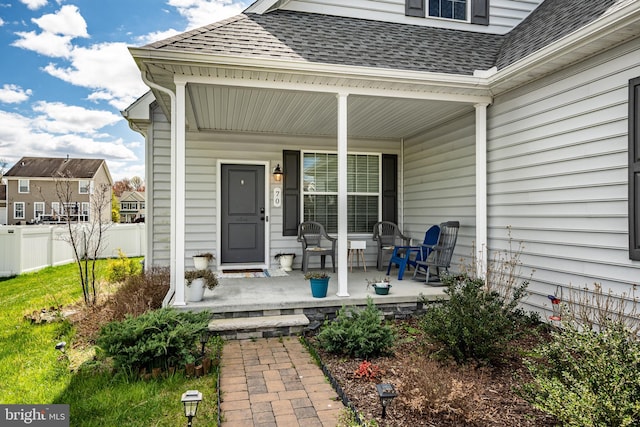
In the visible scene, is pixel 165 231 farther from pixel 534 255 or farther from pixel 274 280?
pixel 534 255

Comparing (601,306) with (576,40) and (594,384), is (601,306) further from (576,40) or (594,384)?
(576,40)

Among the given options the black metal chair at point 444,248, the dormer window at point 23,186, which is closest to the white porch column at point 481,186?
the black metal chair at point 444,248

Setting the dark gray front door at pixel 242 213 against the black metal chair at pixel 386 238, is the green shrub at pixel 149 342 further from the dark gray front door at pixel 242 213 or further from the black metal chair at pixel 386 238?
the black metal chair at pixel 386 238

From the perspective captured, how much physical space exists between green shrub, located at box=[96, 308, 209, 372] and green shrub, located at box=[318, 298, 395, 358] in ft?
3.66

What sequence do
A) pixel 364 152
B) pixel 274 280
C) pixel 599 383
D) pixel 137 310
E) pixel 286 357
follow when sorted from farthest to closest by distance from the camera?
pixel 364 152 → pixel 274 280 → pixel 137 310 → pixel 286 357 → pixel 599 383

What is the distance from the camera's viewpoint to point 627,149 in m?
3.37

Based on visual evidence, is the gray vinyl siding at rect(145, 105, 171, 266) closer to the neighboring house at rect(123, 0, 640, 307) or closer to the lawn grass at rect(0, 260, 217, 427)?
the neighboring house at rect(123, 0, 640, 307)

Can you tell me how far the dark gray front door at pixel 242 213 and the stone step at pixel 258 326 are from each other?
2808mm

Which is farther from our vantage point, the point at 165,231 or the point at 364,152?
the point at 364,152

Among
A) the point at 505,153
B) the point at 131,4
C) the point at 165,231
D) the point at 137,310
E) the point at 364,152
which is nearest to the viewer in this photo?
the point at 137,310

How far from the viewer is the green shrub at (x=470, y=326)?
10.4ft

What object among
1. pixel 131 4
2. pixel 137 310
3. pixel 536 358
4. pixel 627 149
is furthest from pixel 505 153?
pixel 131 4

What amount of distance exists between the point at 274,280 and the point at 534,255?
11.1ft

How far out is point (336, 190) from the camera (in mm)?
7441
